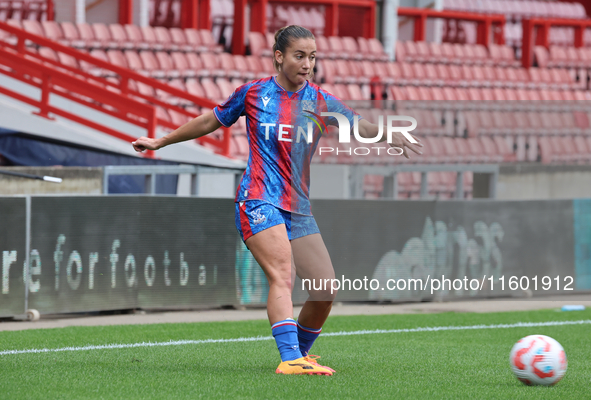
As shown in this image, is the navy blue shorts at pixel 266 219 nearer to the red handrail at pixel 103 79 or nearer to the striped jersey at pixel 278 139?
the striped jersey at pixel 278 139

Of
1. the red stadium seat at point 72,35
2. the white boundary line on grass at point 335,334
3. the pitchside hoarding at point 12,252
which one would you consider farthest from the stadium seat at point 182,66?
the white boundary line on grass at point 335,334

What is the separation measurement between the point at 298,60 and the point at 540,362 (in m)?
2.10

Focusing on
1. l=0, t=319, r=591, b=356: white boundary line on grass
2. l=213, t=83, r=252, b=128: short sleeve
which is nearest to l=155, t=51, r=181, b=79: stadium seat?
l=0, t=319, r=591, b=356: white boundary line on grass

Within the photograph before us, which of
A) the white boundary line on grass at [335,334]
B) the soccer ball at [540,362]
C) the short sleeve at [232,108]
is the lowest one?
the white boundary line on grass at [335,334]

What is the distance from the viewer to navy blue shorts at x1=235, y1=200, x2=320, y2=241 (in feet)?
16.1

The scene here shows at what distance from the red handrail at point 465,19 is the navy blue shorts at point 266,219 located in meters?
19.6

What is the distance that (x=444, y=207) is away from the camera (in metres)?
10.7

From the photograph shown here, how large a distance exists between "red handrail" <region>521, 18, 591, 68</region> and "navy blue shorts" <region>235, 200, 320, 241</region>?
2110cm

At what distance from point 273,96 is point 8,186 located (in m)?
5.50

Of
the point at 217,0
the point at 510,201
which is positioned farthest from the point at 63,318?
the point at 217,0

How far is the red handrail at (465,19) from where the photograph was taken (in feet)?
79.3

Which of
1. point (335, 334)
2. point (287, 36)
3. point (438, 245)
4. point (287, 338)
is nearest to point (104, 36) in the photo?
point (438, 245)

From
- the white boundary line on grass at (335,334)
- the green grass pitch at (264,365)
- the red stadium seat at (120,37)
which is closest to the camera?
the green grass pitch at (264,365)

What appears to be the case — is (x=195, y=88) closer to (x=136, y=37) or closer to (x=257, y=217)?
(x=136, y=37)
